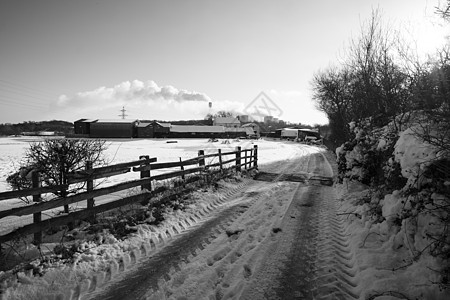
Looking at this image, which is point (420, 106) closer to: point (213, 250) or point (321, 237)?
point (321, 237)

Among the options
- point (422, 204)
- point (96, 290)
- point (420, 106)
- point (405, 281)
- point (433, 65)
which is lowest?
point (96, 290)

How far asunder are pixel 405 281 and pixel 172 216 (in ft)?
15.1

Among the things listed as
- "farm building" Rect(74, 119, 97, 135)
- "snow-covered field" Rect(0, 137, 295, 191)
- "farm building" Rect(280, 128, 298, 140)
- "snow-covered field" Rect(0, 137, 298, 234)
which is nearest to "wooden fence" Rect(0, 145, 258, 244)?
"snow-covered field" Rect(0, 137, 298, 234)

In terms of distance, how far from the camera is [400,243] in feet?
12.5

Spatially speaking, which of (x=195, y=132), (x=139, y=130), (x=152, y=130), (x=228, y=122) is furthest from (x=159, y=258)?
(x=228, y=122)

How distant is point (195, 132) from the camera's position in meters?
75.6

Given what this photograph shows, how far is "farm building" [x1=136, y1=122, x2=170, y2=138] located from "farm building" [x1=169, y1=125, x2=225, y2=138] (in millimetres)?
2056

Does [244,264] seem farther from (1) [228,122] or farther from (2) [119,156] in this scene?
(1) [228,122]

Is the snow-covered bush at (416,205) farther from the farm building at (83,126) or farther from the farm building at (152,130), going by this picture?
the farm building at (83,126)

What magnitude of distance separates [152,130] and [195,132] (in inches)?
513

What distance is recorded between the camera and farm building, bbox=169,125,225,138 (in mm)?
74500

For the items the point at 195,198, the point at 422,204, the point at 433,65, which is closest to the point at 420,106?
the point at 433,65

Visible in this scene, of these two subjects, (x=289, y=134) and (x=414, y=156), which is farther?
(x=289, y=134)

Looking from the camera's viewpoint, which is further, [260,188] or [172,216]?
[260,188]
